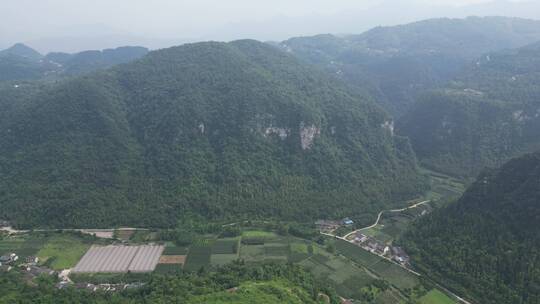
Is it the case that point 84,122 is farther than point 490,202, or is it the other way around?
point 84,122

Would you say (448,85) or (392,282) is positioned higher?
(448,85)

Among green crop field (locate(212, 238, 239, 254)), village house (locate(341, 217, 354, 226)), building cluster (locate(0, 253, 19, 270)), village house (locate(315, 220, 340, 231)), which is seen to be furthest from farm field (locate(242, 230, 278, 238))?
building cluster (locate(0, 253, 19, 270))

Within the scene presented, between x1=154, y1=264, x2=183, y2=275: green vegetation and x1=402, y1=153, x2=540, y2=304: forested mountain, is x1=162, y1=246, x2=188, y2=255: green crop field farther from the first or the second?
x1=402, y1=153, x2=540, y2=304: forested mountain

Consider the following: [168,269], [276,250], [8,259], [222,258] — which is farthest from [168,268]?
[8,259]

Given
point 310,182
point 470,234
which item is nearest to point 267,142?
point 310,182

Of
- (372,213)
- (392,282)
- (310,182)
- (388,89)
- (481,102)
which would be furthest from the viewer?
(388,89)

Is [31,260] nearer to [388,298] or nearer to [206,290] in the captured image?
[206,290]

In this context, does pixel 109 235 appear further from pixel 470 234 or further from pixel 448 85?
pixel 448 85

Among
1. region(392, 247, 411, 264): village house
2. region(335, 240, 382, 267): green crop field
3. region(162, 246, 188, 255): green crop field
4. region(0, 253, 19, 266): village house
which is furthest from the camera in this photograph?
region(162, 246, 188, 255): green crop field
